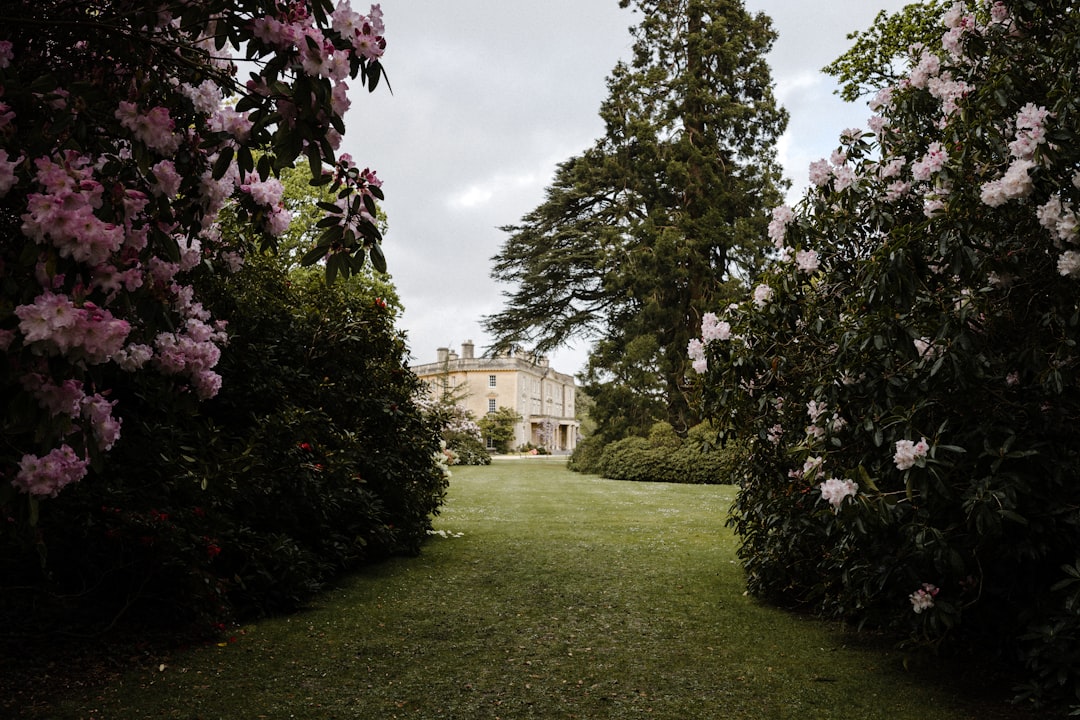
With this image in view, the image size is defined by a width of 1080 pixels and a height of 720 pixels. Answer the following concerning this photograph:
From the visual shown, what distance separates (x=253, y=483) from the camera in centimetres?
462

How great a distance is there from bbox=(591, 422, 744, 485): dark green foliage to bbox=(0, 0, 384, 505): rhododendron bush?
15909 mm

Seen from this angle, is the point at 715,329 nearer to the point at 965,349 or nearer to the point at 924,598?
the point at 965,349

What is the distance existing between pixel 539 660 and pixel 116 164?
3407 mm

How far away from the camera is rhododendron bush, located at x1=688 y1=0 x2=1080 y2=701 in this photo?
2936 millimetres

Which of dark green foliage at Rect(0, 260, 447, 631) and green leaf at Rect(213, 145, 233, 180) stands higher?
green leaf at Rect(213, 145, 233, 180)

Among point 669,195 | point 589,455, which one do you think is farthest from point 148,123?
point 589,455

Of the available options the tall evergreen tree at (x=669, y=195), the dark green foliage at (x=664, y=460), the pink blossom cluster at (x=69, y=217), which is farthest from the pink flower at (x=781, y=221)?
the tall evergreen tree at (x=669, y=195)

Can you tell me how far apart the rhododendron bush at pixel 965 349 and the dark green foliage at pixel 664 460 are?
1352 centimetres

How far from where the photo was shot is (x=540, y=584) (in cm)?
604

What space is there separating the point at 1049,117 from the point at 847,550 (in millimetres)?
2438

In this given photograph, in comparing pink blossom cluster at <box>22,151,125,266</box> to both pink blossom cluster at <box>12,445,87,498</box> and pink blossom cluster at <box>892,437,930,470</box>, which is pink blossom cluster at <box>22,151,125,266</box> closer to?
pink blossom cluster at <box>12,445,87,498</box>

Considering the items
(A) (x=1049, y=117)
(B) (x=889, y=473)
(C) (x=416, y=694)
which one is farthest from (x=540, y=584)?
(A) (x=1049, y=117)

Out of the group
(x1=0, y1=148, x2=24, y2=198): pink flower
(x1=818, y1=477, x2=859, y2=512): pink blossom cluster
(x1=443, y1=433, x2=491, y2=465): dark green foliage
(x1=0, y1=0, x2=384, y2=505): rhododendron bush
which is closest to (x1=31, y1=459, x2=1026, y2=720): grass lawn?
(x1=818, y1=477, x2=859, y2=512): pink blossom cluster

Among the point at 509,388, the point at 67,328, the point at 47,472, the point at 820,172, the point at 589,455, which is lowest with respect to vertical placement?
the point at 589,455
